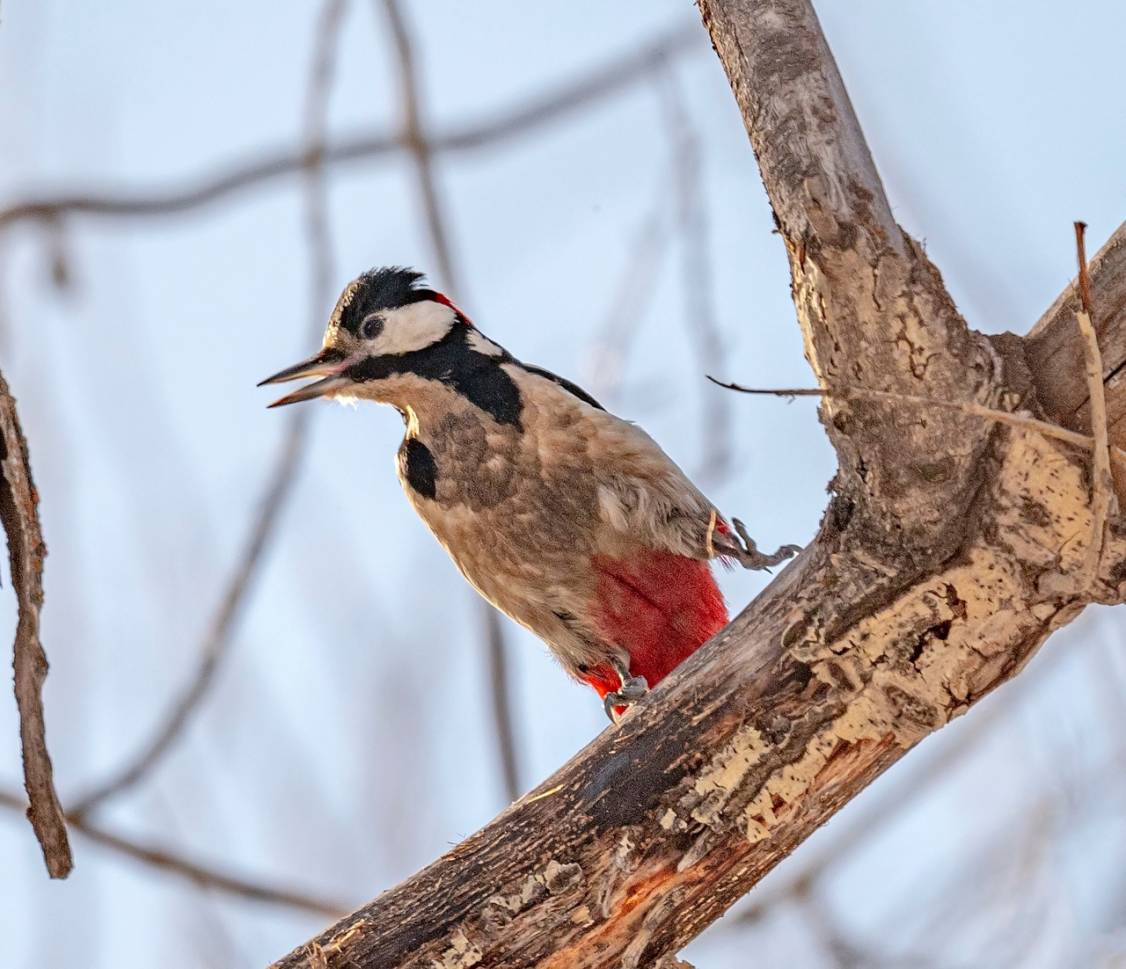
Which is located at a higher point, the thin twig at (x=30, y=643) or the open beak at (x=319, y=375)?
the open beak at (x=319, y=375)

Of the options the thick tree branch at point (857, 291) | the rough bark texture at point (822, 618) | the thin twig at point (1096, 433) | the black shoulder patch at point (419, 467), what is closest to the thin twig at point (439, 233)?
the black shoulder patch at point (419, 467)

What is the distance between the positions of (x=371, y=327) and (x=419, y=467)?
409mm

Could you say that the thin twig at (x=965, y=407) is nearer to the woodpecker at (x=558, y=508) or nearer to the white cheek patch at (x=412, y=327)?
the woodpecker at (x=558, y=508)

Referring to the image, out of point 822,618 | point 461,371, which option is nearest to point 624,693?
point 461,371

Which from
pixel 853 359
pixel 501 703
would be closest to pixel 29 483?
pixel 853 359

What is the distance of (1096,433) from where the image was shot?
1.86m

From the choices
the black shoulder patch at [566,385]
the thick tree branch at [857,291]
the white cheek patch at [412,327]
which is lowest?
the thick tree branch at [857,291]

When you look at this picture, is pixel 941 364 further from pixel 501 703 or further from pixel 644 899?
pixel 501 703

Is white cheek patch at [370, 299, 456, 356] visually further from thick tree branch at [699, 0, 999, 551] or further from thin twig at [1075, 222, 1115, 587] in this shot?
thin twig at [1075, 222, 1115, 587]

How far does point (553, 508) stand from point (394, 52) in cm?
124

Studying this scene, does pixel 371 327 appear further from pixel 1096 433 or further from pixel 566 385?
pixel 1096 433

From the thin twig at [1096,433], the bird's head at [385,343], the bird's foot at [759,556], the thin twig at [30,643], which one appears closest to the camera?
the thin twig at [1096,433]

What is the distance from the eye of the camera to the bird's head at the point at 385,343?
352cm

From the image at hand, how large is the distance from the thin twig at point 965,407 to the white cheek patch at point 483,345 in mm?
1635
